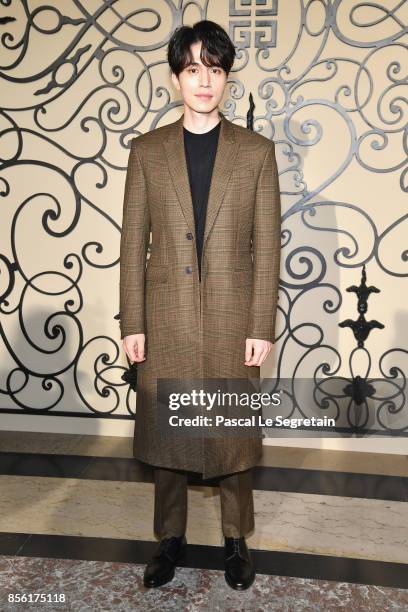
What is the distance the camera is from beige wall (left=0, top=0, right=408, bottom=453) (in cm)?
238

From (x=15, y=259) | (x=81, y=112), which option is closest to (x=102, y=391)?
(x=15, y=259)

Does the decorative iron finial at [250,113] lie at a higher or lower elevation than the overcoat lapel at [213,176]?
higher

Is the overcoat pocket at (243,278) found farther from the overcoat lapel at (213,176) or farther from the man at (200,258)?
the overcoat lapel at (213,176)

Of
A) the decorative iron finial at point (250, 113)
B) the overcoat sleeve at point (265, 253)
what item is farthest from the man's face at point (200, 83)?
the decorative iron finial at point (250, 113)

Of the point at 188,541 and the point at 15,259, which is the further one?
the point at 15,259

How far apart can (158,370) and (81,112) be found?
1.41 m

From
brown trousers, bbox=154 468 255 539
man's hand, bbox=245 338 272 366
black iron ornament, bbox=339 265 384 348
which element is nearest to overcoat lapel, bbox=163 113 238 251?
man's hand, bbox=245 338 272 366

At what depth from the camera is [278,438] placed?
268 centimetres

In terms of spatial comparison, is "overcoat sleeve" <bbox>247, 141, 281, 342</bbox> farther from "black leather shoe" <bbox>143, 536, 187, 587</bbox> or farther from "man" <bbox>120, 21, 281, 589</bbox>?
"black leather shoe" <bbox>143, 536, 187, 587</bbox>

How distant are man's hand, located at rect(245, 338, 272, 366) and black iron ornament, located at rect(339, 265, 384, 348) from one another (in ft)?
3.26

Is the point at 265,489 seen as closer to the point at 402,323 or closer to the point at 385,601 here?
the point at 385,601

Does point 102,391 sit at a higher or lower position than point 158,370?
lower

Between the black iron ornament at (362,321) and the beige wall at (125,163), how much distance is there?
29 millimetres

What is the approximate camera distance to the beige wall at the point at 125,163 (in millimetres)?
2381
